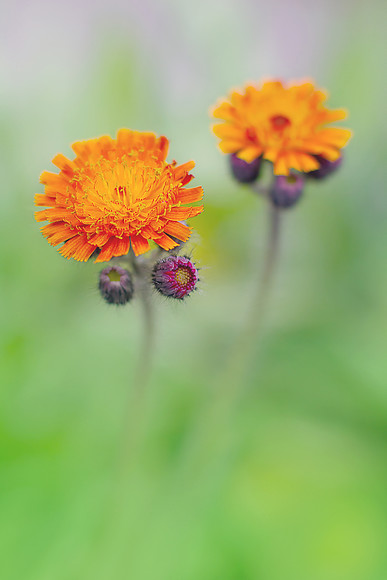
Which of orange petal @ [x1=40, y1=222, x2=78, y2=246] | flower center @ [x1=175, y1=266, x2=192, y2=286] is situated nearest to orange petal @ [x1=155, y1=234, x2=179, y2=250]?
flower center @ [x1=175, y1=266, x2=192, y2=286]

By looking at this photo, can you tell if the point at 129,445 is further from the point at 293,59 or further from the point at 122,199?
the point at 293,59

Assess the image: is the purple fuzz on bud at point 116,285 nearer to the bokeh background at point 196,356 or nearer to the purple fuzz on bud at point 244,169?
the bokeh background at point 196,356

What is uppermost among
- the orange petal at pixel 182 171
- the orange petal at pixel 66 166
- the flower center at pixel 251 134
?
the flower center at pixel 251 134

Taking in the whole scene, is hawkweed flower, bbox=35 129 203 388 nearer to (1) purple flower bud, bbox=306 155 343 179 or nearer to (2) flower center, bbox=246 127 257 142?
(2) flower center, bbox=246 127 257 142

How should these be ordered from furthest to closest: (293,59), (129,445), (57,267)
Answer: (293,59) → (57,267) → (129,445)

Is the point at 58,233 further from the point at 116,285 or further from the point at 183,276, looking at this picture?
the point at 183,276

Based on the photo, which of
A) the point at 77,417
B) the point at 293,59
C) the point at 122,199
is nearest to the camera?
the point at 122,199

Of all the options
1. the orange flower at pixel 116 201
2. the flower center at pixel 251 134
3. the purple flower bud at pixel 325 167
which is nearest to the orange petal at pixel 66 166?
the orange flower at pixel 116 201

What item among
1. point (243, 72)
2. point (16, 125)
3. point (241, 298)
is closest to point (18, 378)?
point (241, 298)
